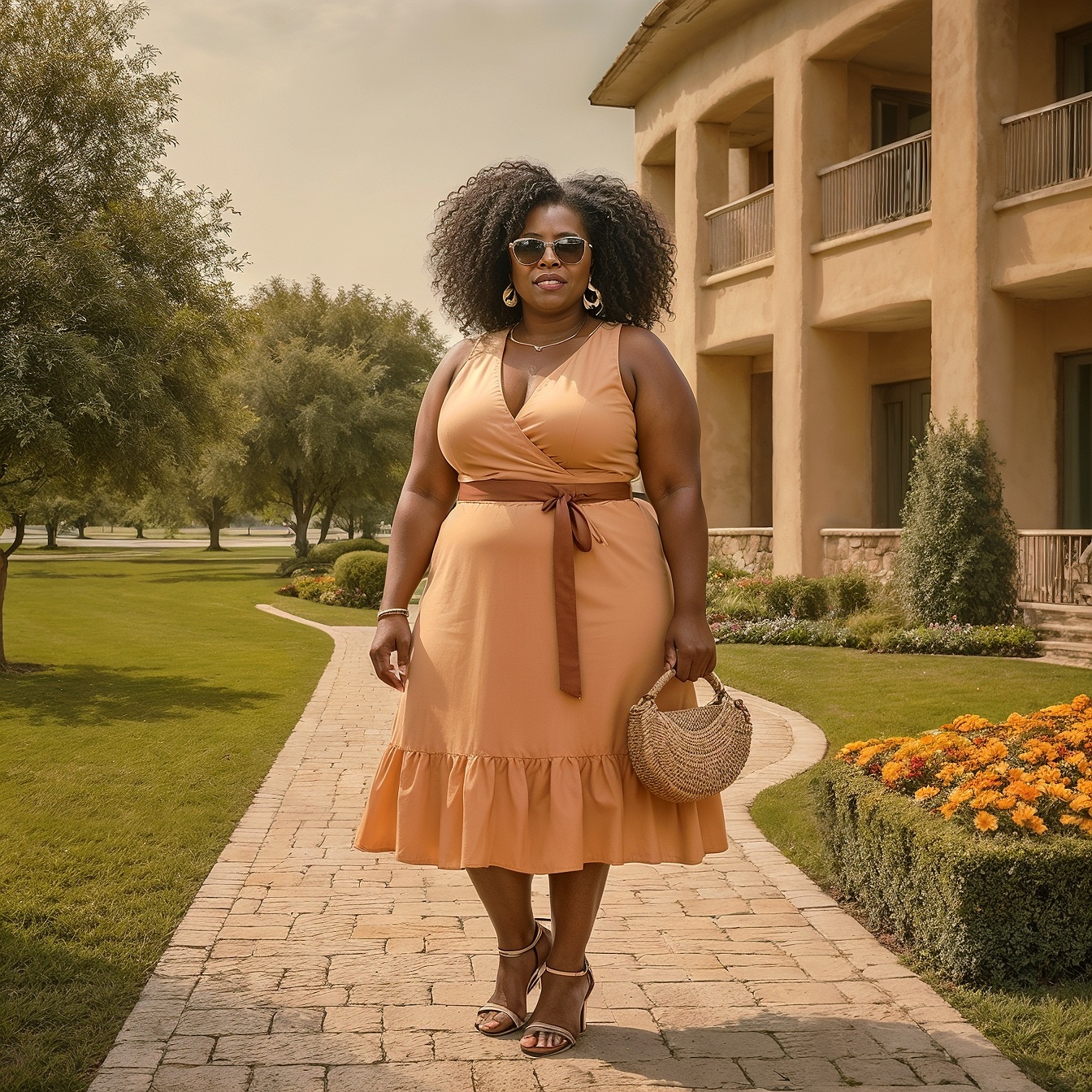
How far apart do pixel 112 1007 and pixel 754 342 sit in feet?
53.3

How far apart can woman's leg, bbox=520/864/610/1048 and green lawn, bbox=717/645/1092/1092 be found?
1.23m

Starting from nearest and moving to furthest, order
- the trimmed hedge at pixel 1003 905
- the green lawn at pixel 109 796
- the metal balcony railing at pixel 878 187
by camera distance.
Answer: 1. the green lawn at pixel 109 796
2. the trimmed hedge at pixel 1003 905
3. the metal balcony railing at pixel 878 187

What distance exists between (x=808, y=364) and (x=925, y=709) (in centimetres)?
857

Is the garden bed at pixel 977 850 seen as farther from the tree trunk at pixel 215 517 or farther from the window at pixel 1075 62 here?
the tree trunk at pixel 215 517

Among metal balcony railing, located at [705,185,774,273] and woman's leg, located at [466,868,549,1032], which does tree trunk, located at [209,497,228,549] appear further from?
woman's leg, located at [466,868,549,1032]

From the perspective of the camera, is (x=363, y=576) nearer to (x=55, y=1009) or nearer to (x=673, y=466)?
(x=55, y=1009)

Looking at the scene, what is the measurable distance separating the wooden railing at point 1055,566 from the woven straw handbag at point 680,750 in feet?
36.4

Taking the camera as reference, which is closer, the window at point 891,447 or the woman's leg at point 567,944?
the woman's leg at point 567,944

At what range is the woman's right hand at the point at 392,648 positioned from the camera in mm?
3441

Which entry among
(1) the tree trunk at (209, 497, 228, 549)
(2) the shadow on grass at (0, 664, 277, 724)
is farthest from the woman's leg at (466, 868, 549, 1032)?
(1) the tree trunk at (209, 497, 228, 549)

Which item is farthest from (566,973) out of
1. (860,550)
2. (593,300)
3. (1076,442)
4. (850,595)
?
(860,550)

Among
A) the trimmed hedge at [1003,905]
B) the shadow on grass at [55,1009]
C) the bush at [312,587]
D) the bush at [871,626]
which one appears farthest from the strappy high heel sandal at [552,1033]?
the bush at [312,587]

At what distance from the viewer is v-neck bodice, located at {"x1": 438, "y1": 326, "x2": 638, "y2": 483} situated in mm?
3297

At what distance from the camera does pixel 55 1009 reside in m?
3.64
